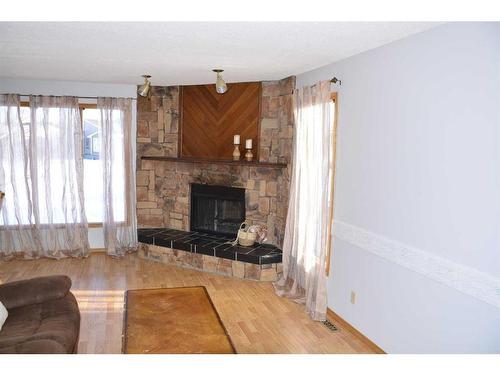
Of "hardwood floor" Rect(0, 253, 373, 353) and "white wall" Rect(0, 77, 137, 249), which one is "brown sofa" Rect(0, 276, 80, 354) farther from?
"white wall" Rect(0, 77, 137, 249)

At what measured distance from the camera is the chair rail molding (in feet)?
7.77

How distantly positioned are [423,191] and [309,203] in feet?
5.12

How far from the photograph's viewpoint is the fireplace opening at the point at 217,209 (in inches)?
229

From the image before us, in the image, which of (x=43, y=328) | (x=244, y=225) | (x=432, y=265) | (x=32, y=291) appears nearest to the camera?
(x=43, y=328)

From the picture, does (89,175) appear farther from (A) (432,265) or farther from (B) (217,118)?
(A) (432,265)

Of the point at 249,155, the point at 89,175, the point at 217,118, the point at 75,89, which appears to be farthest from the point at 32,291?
the point at 75,89

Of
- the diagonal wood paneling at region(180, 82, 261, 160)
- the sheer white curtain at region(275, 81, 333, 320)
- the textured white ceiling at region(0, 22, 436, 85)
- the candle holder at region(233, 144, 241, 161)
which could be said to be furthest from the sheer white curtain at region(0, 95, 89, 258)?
the sheer white curtain at region(275, 81, 333, 320)

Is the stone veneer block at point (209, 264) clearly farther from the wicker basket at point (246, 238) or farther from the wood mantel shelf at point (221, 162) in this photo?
the wood mantel shelf at point (221, 162)

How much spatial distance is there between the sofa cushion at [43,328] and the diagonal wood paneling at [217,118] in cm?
306

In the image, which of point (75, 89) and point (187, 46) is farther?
point (75, 89)

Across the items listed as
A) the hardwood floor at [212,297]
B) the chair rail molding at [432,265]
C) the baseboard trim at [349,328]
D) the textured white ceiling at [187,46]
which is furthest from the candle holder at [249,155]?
the baseboard trim at [349,328]

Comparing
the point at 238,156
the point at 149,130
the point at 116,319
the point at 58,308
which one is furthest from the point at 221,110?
the point at 58,308

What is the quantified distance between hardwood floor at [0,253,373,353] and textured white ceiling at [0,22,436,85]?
2373 mm

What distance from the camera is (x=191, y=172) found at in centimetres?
612
